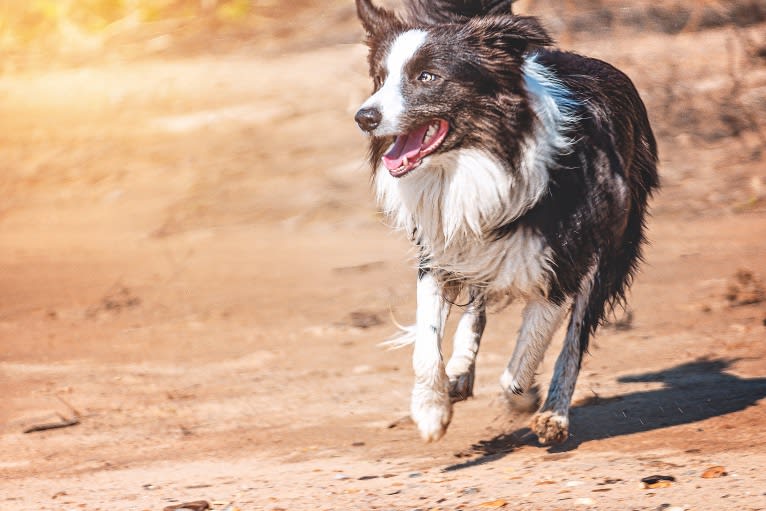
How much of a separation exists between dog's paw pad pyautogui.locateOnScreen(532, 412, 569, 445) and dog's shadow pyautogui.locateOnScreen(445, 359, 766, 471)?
42 millimetres

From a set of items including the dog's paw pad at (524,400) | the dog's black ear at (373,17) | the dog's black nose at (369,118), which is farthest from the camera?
the dog's paw pad at (524,400)

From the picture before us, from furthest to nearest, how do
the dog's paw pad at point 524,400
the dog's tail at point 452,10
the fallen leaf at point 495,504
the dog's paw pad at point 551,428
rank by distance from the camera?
the dog's tail at point 452,10, the dog's paw pad at point 524,400, the dog's paw pad at point 551,428, the fallen leaf at point 495,504

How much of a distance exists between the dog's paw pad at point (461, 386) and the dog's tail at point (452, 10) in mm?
1515

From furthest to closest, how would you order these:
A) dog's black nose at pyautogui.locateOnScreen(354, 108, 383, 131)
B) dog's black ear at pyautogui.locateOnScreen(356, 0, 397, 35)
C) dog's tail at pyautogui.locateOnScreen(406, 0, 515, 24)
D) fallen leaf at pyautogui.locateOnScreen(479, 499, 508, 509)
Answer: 1. dog's tail at pyautogui.locateOnScreen(406, 0, 515, 24)
2. dog's black ear at pyautogui.locateOnScreen(356, 0, 397, 35)
3. dog's black nose at pyautogui.locateOnScreen(354, 108, 383, 131)
4. fallen leaf at pyautogui.locateOnScreen(479, 499, 508, 509)

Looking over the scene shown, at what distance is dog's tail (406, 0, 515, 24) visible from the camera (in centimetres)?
516

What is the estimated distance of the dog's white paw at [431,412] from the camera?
4.57 meters

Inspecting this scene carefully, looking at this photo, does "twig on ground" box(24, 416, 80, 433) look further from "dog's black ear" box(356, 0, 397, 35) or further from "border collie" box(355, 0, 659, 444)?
→ "dog's black ear" box(356, 0, 397, 35)

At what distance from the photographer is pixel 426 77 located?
4484 mm

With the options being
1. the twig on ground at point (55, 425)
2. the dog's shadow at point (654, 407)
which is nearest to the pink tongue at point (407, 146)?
the dog's shadow at point (654, 407)

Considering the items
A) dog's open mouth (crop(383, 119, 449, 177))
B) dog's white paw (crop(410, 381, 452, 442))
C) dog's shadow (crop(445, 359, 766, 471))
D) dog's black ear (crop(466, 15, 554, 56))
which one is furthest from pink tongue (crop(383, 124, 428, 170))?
Result: dog's shadow (crop(445, 359, 766, 471))

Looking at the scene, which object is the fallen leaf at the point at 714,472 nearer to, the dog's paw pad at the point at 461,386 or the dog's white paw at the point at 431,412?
the dog's white paw at the point at 431,412

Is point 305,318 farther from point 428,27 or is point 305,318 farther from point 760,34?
point 760,34

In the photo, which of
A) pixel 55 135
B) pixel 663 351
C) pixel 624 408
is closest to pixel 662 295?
pixel 663 351

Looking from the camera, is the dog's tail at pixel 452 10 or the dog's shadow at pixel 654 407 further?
the dog's tail at pixel 452 10
